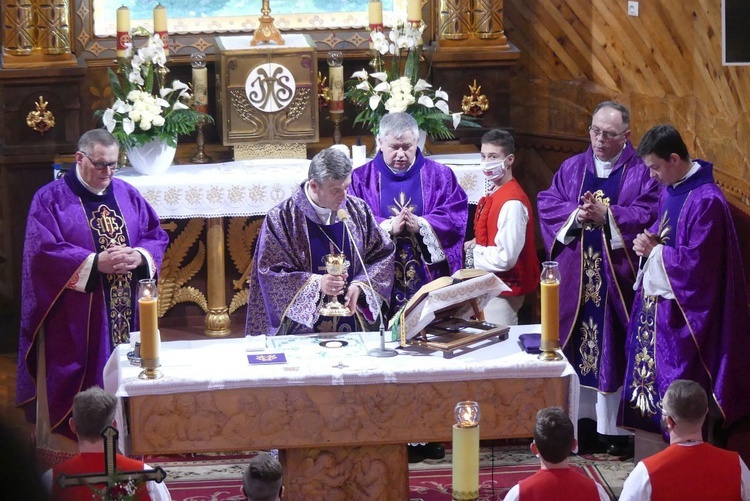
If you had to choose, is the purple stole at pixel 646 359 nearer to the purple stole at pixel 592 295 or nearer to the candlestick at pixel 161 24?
the purple stole at pixel 592 295

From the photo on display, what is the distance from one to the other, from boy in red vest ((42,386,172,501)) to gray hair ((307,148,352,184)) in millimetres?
1671

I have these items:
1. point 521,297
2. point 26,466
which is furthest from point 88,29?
point 26,466

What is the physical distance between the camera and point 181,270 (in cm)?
772


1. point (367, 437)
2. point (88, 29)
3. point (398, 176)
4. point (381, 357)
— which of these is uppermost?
point (88, 29)

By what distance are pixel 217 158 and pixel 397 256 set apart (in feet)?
8.27

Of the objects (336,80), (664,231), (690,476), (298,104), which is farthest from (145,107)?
(690,476)

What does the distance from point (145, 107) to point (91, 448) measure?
4.01 metres

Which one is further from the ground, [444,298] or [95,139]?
[95,139]

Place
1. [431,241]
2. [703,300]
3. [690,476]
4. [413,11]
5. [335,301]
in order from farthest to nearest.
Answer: [413,11]
[431,241]
[703,300]
[335,301]
[690,476]

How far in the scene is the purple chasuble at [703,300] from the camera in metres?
5.13

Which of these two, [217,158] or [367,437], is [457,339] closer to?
[367,437]

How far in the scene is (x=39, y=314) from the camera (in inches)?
218

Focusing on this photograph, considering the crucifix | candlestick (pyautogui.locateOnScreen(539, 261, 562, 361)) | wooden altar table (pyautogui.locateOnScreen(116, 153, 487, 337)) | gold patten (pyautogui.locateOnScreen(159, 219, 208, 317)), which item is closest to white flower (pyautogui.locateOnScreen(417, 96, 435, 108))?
wooden altar table (pyautogui.locateOnScreen(116, 153, 487, 337))

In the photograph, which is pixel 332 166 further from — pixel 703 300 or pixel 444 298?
pixel 703 300
